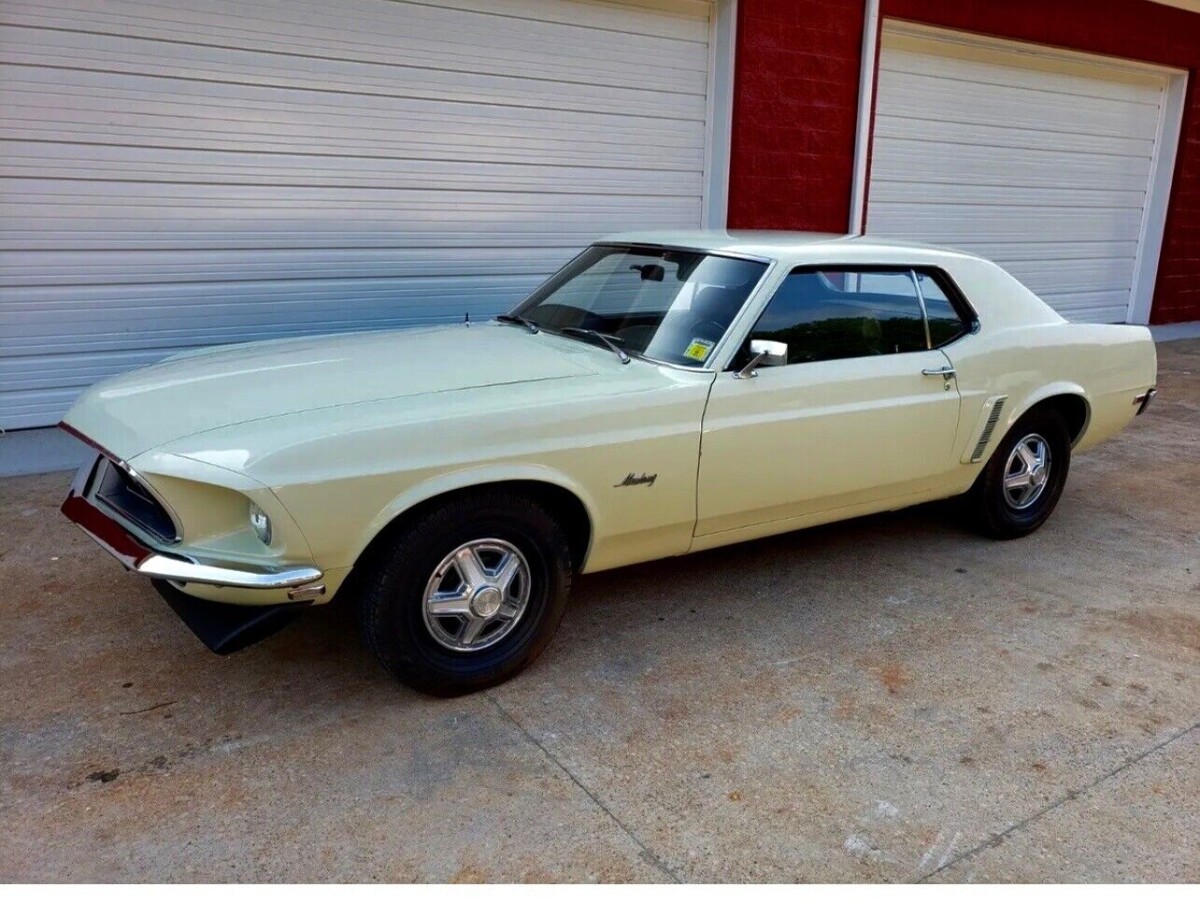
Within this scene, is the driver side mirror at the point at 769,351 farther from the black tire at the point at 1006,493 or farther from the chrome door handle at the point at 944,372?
the black tire at the point at 1006,493

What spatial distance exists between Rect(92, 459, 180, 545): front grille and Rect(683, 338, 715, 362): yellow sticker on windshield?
1.92 meters

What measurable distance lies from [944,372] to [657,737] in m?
2.20

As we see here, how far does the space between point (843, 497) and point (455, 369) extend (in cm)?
175

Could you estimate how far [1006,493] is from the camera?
16.3 ft

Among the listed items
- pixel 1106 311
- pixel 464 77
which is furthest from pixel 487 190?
pixel 1106 311

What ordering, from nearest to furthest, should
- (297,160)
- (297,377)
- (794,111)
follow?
(297,377) → (297,160) → (794,111)

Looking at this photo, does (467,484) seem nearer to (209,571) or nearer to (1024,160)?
(209,571)

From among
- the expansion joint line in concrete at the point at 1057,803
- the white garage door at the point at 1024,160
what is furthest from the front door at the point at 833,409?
the white garage door at the point at 1024,160

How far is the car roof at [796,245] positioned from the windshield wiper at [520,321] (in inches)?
23.6

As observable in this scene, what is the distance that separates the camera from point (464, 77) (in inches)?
260

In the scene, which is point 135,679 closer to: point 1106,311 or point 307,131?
point 307,131

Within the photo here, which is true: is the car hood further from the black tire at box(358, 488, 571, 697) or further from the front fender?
the black tire at box(358, 488, 571, 697)

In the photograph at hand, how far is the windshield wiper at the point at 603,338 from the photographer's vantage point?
3.81 metres


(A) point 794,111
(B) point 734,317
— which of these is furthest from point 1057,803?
(A) point 794,111
